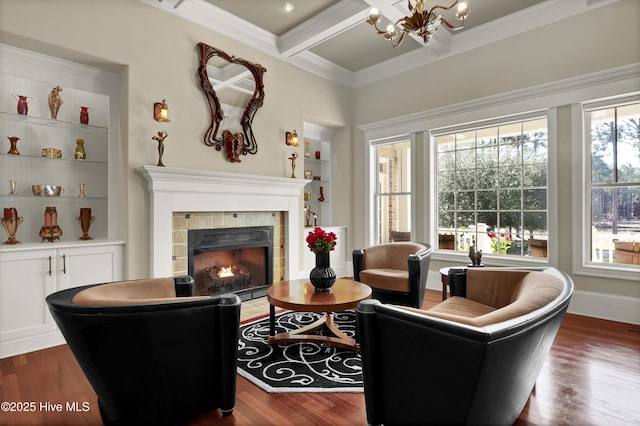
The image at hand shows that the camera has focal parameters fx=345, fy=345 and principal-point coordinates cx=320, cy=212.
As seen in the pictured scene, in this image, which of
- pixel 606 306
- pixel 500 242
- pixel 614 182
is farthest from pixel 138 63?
pixel 606 306

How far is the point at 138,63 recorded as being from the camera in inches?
136

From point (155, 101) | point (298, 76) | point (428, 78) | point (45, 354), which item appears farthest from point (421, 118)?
point (45, 354)

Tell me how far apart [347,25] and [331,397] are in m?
3.73

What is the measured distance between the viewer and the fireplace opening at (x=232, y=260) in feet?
13.0

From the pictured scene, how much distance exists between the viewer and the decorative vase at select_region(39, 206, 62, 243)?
10.3ft

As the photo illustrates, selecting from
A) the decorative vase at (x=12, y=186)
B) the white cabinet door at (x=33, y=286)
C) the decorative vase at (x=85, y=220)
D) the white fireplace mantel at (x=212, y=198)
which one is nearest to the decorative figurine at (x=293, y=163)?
the white fireplace mantel at (x=212, y=198)

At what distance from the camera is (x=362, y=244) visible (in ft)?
18.7

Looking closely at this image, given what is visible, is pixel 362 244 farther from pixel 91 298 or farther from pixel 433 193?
pixel 91 298

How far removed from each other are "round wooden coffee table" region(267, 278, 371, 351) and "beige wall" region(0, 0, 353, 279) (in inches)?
63.8

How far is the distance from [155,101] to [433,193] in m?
3.70

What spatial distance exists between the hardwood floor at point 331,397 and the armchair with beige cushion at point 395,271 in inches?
47.0

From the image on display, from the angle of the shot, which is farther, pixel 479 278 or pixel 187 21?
pixel 187 21

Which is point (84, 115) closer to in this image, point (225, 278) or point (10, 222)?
point (10, 222)

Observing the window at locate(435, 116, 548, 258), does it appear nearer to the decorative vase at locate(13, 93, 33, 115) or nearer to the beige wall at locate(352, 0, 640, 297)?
the beige wall at locate(352, 0, 640, 297)
